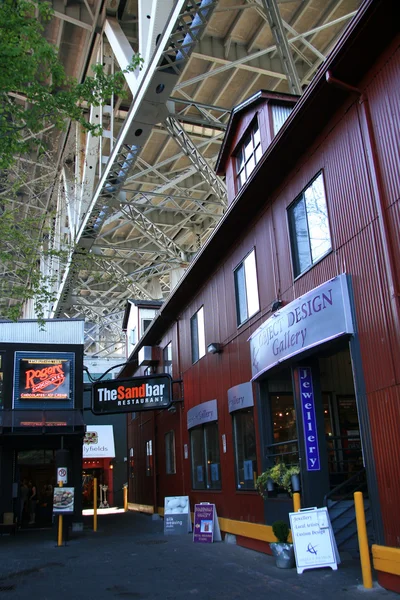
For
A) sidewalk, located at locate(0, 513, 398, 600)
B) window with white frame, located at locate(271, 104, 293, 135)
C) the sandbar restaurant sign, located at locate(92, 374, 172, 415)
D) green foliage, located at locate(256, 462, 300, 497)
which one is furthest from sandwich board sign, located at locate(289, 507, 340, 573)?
the sandbar restaurant sign, located at locate(92, 374, 172, 415)

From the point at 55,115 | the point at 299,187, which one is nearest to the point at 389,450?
the point at 299,187

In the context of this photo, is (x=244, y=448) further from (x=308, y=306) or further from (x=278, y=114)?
(x=278, y=114)

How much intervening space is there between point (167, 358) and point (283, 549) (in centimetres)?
1434

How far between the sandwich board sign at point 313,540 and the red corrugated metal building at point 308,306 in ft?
2.50

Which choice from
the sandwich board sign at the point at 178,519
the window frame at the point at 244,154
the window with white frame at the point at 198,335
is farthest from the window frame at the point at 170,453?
the window frame at the point at 244,154

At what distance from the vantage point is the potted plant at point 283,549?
10203mm

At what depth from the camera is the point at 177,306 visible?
21594mm

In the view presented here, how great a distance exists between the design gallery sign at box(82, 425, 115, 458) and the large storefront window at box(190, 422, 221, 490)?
1859 cm

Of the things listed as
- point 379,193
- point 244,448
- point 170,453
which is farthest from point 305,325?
point 170,453

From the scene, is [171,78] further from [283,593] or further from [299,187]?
[283,593]

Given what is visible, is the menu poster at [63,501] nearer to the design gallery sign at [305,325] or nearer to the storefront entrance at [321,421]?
the storefront entrance at [321,421]

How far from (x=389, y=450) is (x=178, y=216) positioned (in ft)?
96.9

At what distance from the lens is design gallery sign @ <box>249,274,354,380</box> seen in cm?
968

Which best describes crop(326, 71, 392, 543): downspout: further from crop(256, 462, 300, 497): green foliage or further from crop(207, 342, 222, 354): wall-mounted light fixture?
crop(207, 342, 222, 354): wall-mounted light fixture
